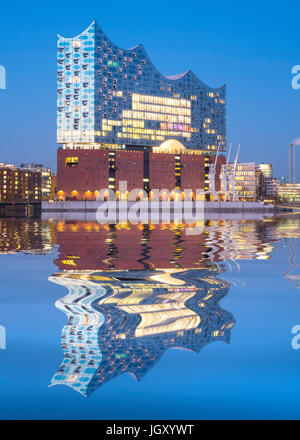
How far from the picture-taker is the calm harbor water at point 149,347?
6176mm

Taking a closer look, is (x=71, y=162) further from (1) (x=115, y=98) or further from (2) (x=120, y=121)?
(1) (x=115, y=98)

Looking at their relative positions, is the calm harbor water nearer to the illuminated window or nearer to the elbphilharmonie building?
the elbphilharmonie building

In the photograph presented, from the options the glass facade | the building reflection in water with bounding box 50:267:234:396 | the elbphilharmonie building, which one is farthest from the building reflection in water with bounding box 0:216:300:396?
the glass facade

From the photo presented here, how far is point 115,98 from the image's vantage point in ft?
497

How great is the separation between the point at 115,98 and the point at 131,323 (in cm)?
14689

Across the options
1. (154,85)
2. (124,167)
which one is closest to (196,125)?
(154,85)

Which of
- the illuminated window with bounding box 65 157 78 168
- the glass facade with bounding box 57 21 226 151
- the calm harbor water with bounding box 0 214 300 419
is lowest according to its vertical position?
the calm harbor water with bounding box 0 214 300 419

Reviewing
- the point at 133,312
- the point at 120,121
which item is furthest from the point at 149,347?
the point at 120,121

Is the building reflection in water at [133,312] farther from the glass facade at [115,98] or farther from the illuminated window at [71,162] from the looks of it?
the illuminated window at [71,162]

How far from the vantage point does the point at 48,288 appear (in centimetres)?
1460

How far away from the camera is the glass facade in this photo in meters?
146

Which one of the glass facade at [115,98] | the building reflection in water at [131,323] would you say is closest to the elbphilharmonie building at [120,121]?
the glass facade at [115,98]

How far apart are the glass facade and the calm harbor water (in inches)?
5356
